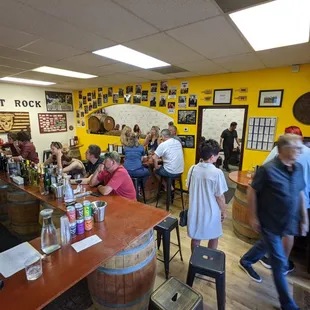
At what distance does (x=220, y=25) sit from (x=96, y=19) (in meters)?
1.12

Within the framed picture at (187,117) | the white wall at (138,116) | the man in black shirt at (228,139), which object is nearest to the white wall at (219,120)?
the man in black shirt at (228,139)

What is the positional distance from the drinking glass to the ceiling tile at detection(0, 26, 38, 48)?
2150mm

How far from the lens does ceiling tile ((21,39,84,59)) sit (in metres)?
2.37

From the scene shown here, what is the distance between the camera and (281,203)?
5.49ft

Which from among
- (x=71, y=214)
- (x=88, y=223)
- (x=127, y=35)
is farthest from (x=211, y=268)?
(x=127, y=35)

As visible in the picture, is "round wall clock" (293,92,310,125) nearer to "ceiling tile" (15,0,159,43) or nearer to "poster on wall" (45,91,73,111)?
"ceiling tile" (15,0,159,43)

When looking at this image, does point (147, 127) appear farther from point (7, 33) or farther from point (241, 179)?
point (7, 33)

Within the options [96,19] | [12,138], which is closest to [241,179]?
[96,19]

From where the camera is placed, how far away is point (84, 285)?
6.94ft

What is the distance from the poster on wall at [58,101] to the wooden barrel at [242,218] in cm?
603

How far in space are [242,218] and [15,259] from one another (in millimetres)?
2701

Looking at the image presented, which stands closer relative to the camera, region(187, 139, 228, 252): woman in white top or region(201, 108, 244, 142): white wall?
region(187, 139, 228, 252): woman in white top

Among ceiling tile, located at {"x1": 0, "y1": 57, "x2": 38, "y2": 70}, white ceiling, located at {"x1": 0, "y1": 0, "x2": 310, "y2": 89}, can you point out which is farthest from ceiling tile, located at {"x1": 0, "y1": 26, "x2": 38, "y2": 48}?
ceiling tile, located at {"x1": 0, "y1": 57, "x2": 38, "y2": 70}

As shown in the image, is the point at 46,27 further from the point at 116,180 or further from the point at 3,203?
the point at 3,203
